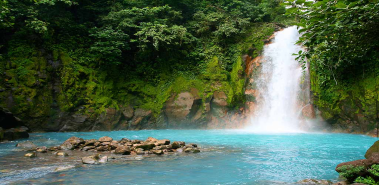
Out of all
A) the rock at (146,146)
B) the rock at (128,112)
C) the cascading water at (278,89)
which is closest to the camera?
the rock at (146,146)

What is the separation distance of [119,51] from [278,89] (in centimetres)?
1050

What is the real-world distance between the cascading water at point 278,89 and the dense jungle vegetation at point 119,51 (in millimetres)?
1352

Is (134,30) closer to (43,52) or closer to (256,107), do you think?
(43,52)

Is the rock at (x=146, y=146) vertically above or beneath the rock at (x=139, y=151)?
above

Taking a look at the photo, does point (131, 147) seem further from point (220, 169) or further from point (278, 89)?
point (278, 89)

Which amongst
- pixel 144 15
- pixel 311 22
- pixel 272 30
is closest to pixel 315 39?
pixel 311 22

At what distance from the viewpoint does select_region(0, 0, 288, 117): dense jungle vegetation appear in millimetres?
14523

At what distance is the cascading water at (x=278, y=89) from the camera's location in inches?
628

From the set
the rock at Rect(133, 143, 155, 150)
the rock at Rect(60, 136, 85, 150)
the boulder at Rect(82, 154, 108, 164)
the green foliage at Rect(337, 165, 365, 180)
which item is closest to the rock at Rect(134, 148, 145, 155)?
the rock at Rect(133, 143, 155, 150)

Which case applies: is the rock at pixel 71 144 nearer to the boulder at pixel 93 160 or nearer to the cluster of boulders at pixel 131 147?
the cluster of boulders at pixel 131 147

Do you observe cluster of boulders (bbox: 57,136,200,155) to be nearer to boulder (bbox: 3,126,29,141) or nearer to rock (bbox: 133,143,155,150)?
rock (bbox: 133,143,155,150)

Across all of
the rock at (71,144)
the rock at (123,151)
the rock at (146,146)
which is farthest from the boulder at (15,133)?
the rock at (146,146)

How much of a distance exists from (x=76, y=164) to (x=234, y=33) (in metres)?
16.3

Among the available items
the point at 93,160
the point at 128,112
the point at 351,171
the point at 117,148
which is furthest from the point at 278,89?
the point at 93,160
